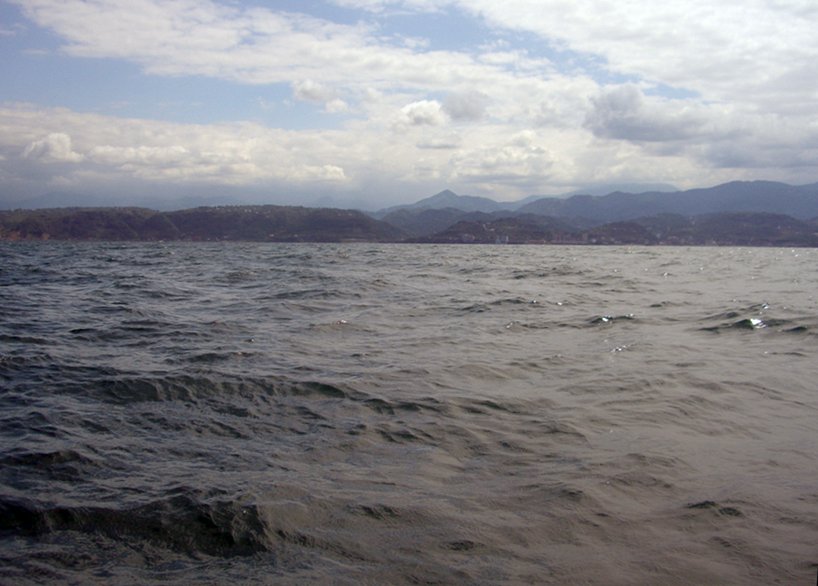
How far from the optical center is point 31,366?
33.8 ft

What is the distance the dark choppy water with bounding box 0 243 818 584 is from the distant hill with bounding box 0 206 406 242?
4437 inches

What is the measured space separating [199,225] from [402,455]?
485 ft

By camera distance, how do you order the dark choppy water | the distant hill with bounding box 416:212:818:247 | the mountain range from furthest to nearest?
the distant hill with bounding box 416:212:818:247 < the mountain range < the dark choppy water

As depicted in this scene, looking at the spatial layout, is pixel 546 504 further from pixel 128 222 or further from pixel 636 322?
pixel 128 222

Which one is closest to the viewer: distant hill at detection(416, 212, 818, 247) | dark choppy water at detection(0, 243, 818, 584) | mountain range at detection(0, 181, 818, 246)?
dark choppy water at detection(0, 243, 818, 584)

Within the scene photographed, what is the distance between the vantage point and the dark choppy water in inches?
183

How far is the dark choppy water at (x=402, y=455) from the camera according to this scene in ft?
15.2

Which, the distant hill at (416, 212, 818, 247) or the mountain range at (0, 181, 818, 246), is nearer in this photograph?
the mountain range at (0, 181, 818, 246)

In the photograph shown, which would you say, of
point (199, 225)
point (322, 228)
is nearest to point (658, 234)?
point (322, 228)

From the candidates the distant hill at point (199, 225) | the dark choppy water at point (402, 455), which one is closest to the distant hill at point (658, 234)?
the distant hill at point (199, 225)

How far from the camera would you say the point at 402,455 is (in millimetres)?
6871

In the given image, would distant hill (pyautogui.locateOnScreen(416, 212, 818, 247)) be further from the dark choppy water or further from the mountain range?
the dark choppy water

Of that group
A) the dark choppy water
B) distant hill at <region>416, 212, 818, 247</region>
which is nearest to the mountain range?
distant hill at <region>416, 212, 818, 247</region>

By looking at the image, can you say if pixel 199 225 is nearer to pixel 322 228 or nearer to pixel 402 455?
pixel 322 228
